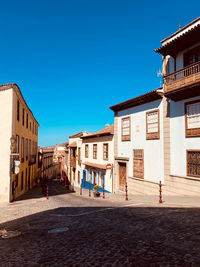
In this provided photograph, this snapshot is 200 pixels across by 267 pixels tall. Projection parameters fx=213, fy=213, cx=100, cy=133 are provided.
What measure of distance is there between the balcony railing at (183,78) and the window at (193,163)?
13.7 ft

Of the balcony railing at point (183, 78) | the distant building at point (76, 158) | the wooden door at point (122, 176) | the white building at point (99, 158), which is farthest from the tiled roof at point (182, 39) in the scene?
the distant building at point (76, 158)

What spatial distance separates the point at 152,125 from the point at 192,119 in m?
3.67

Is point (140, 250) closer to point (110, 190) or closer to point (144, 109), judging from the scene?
point (144, 109)

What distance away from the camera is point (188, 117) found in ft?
44.1

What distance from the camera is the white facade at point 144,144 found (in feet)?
51.3

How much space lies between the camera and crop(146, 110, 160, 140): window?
52.3ft

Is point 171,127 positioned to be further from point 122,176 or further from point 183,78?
point 122,176

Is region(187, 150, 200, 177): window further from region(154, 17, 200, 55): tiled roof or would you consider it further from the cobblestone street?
region(154, 17, 200, 55): tiled roof

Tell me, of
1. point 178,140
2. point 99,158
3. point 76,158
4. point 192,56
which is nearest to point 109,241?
point 178,140

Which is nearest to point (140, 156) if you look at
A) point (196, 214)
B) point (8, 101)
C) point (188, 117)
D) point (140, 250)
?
point (188, 117)

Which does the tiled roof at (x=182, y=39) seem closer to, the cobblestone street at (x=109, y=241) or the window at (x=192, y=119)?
the window at (x=192, y=119)

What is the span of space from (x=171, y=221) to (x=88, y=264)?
411 cm

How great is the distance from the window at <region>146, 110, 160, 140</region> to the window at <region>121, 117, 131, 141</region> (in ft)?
8.28

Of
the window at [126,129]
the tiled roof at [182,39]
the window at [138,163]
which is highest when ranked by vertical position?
the tiled roof at [182,39]
